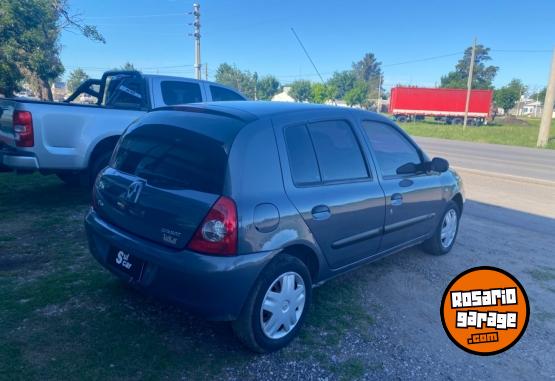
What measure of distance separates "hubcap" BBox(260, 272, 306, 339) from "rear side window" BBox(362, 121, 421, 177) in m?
1.43

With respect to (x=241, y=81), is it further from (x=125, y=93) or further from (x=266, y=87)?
(x=125, y=93)

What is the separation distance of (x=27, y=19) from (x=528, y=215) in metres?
15.4

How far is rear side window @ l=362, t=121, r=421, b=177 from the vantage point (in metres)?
3.84

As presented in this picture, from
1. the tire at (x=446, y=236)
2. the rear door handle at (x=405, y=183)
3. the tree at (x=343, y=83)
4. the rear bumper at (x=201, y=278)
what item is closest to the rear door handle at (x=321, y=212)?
the rear bumper at (x=201, y=278)

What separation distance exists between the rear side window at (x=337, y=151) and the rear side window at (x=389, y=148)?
0.86 feet

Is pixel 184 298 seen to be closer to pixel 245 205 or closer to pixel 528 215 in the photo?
pixel 245 205

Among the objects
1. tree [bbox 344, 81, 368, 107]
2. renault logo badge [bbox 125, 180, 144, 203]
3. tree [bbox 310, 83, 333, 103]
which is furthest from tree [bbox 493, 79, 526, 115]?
renault logo badge [bbox 125, 180, 144, 203]

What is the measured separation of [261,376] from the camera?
265cm

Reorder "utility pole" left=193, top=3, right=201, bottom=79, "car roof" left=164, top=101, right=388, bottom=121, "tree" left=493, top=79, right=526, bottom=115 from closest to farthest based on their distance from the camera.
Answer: "car roof" left=164, top=101, right=388, bottom=121, "utility pole" left=193, top=3, right=201, bottom=79, "tree" left=493, top=79, right=526, bottom=115

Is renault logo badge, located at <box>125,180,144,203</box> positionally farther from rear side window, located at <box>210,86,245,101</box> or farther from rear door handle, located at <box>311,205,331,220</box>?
rear side window, located at <box>210,86,245,101</box>

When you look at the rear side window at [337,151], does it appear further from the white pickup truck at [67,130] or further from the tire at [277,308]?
the white pickup truck at [67,130]

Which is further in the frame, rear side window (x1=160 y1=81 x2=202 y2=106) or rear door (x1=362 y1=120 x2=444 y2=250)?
rear side window (x1=160 y1=81 x2=202 y2=106)

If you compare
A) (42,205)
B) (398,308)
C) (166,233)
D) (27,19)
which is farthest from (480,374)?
(27,19)

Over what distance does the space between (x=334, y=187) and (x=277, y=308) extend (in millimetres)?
1023
